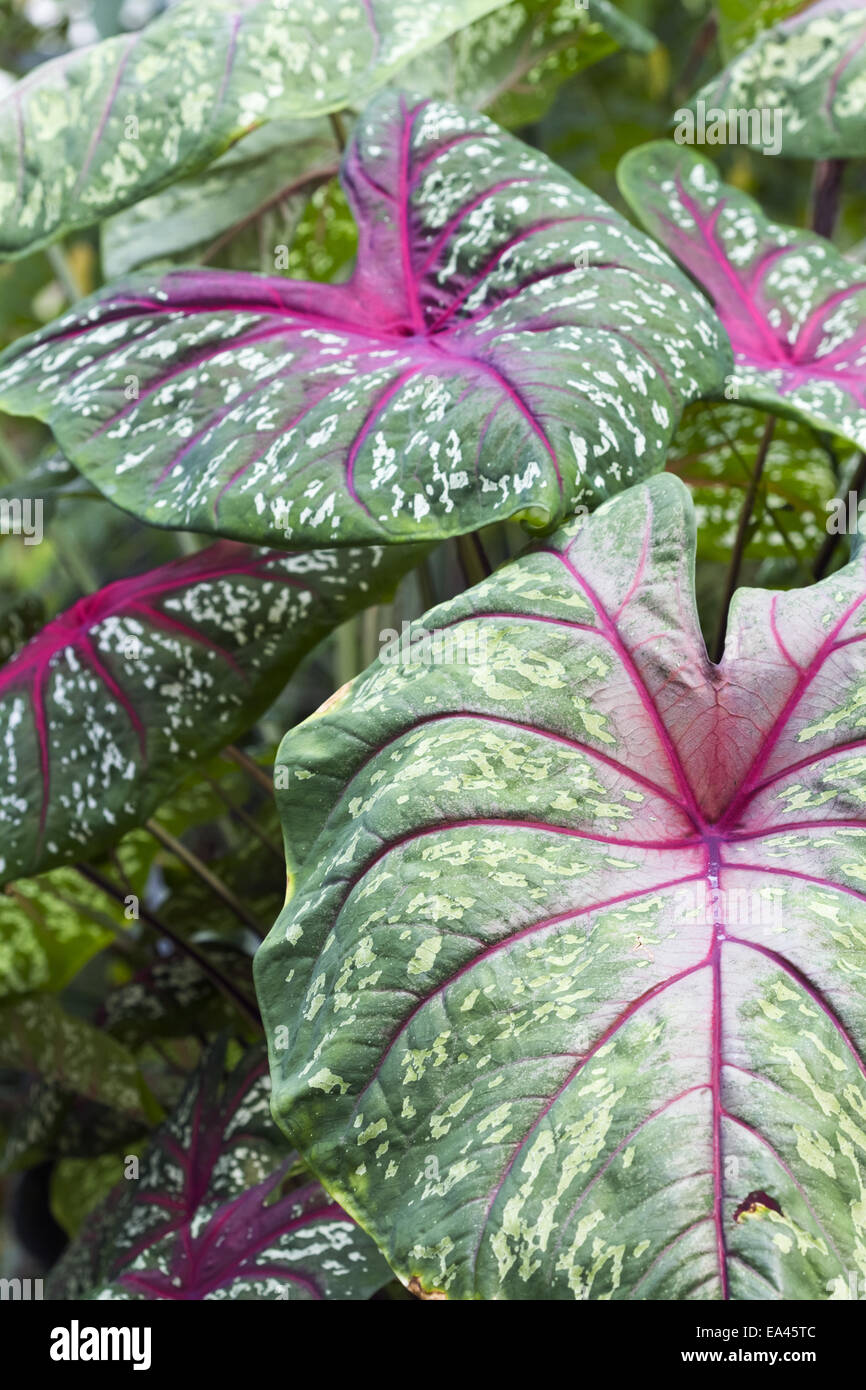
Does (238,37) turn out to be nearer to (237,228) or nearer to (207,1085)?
(237,228)

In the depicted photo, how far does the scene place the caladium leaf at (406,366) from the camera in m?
0.63

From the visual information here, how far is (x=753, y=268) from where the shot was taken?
97 centimetres

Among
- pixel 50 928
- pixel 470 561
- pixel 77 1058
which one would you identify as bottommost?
pixel 77 1058

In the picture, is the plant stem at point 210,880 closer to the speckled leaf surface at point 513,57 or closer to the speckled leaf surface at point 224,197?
the speckled leaf surface at point 224,197

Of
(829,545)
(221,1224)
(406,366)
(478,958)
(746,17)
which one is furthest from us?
(746,17)

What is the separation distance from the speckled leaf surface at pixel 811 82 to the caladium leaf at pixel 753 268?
0.07 metres

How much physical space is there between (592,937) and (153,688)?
42cm

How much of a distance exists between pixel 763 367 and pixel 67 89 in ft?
2.05

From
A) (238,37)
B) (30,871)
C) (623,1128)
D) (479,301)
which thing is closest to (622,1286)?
(623,1128)

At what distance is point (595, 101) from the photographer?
182 cm

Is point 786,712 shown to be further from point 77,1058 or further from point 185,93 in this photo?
point 77,1058

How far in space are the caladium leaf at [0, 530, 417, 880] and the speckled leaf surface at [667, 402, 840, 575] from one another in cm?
44

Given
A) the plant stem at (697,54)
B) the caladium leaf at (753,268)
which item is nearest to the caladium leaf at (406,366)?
the caladium leaf at (753,268)

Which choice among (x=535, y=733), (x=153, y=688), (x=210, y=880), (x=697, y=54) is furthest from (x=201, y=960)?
(x=697, y=54)
